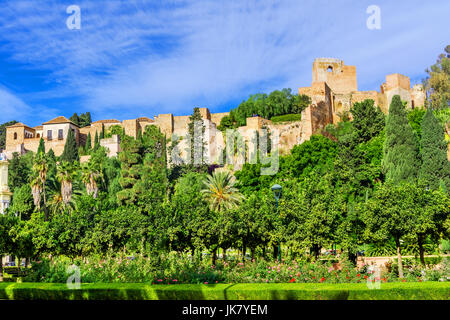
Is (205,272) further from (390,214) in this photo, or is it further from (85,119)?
(85,119)

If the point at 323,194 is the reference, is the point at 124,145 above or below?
above

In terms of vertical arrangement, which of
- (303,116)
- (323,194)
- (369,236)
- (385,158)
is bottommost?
(369,236)

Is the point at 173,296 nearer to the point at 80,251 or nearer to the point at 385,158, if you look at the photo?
the point at 80,251

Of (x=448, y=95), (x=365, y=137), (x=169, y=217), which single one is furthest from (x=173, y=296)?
(x=448, y=95)

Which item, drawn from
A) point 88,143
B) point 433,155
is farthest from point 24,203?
point 433,155

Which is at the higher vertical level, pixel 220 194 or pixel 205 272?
pixel 220 194

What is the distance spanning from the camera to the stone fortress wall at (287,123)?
55.3m

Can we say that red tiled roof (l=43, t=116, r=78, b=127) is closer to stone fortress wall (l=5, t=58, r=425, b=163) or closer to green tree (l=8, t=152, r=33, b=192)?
stone fortress wall (l=5, t=58, r=425, b=163)

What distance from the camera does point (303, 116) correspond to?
178 ft

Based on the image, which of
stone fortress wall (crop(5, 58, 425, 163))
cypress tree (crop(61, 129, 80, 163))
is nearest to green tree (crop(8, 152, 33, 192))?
cypress tree (crop(61, 129, 80, 163))

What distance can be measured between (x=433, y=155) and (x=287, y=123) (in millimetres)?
23614

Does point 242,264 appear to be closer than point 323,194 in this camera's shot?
Yes

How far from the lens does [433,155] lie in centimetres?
3494
